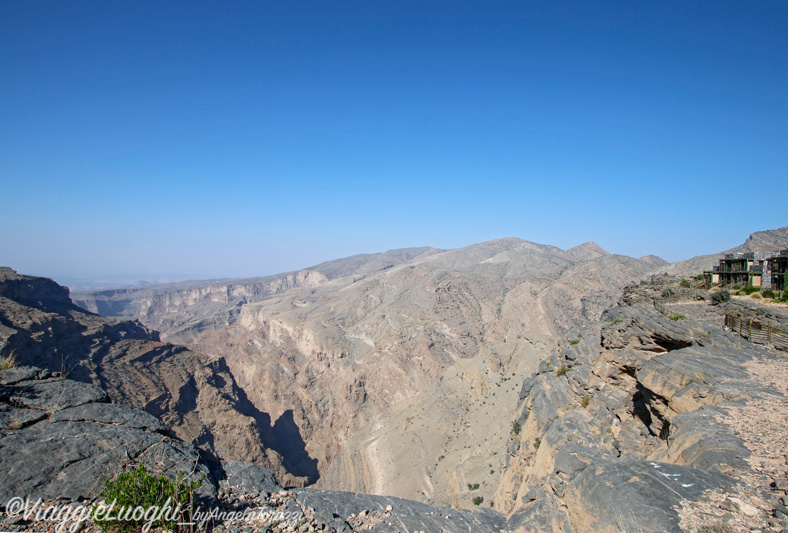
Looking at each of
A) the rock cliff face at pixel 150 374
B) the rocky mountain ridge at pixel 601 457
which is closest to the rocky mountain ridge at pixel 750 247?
the rocky mountain ridge at pixel 601 457

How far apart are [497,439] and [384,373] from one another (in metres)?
35.0

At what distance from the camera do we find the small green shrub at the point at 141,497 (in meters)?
5.42

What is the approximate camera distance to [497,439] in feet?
85.5

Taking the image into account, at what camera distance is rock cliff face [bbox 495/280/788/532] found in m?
6.72

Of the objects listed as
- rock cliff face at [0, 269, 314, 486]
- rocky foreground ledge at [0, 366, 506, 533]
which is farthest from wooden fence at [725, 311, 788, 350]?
rock cliff face at [0, 269, 314, 486]

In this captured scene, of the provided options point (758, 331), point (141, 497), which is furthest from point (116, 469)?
point (758, 331)

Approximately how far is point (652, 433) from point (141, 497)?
46.3ft

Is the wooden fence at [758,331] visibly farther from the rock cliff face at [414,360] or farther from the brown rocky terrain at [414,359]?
the rock cliff face at [414,360]

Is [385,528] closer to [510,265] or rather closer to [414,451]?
[414,451]

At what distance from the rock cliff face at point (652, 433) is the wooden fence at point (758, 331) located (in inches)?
24.5

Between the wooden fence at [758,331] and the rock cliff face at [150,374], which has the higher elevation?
the wooden fence at [758,331]

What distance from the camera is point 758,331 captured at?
1221cm

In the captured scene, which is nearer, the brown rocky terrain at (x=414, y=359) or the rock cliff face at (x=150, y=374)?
the brown rocky terrain at (x=414, y=359)

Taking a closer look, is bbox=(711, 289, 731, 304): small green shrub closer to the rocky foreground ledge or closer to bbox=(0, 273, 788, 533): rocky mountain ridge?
bbox=(0, 273, 788, 533): rocky mountain ridge
